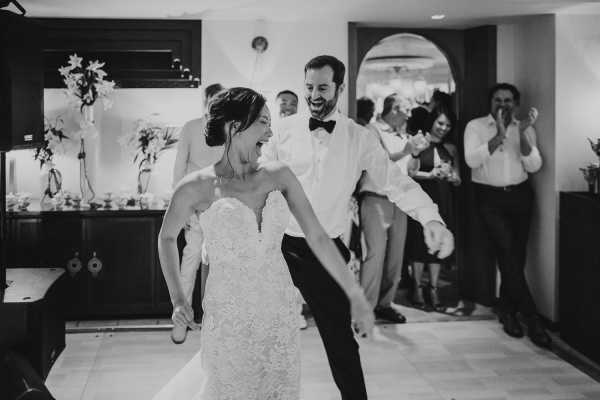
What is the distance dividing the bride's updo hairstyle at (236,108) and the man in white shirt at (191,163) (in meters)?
2.73

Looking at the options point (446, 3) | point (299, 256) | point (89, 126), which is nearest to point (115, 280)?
point (89, 126)

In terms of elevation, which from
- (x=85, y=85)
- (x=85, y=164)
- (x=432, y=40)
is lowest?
(x=85, y=164)

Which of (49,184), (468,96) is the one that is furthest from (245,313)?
(468,96)

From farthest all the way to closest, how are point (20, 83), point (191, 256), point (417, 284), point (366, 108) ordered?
point (366, 108) → point (417, 284) → point (191, 256) → point (20, 83)

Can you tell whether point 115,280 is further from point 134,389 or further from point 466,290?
point 466,290

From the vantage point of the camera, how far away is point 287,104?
5.89 meters

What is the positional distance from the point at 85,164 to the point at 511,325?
363 centimetres

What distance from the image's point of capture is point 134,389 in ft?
14.5

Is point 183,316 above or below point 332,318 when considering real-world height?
above

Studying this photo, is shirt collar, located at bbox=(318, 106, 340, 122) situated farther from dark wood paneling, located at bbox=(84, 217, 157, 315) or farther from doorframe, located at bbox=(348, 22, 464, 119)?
doorframe, located at bbox=(348, 22, 464, 119)

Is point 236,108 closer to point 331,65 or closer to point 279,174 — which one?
point 279,174

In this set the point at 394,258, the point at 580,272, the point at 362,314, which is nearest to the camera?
the point at 362,314

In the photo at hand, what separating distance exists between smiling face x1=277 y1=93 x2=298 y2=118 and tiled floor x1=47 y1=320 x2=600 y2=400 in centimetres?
170

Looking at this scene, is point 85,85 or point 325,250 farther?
point 85,85
